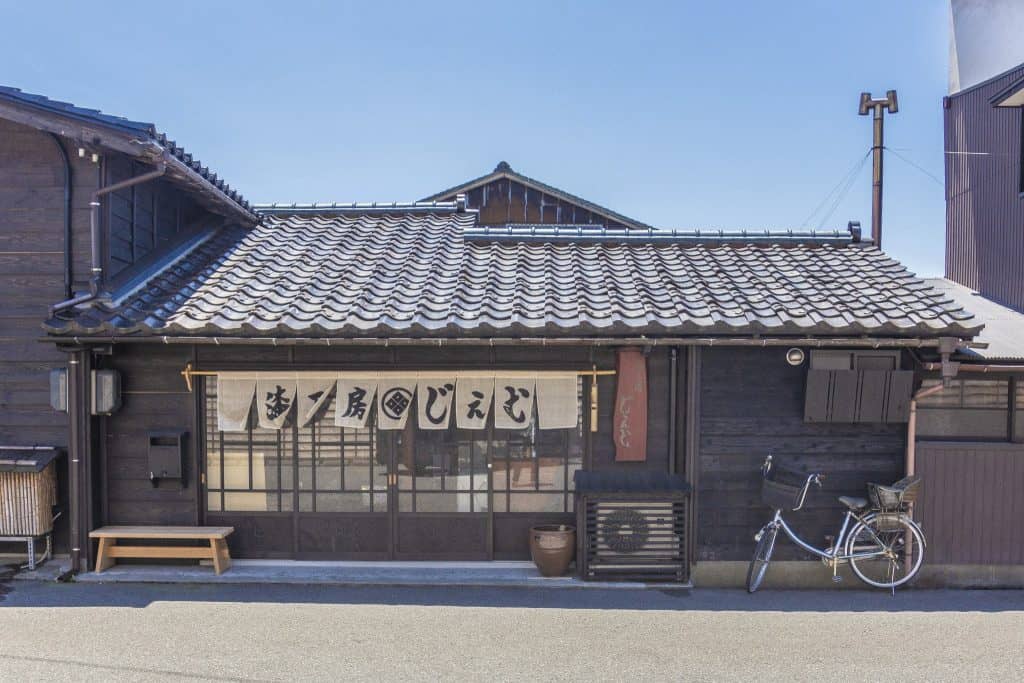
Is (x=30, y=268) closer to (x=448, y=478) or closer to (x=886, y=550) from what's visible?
(x=448, y=478)

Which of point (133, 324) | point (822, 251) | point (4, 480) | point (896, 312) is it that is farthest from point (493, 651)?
point (822, 251)

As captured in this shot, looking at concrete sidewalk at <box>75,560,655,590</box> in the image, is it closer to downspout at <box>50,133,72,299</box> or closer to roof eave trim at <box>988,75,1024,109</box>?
downspout at <box>50,133,72,299</box>

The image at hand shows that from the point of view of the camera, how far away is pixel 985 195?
11609 mm

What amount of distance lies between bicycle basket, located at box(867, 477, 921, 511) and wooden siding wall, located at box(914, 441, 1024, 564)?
1.82 ft

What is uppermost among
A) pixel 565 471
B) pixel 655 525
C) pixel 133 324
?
pixel 133 324

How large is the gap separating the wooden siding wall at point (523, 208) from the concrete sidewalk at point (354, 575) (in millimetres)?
11397

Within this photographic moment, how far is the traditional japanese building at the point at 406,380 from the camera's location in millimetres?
7023

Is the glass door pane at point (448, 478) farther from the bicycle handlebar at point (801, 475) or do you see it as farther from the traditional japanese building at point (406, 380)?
the bicycle handlebar at point (801, 475)

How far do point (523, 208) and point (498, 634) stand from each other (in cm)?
1306

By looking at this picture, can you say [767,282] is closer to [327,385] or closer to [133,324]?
[327,385]

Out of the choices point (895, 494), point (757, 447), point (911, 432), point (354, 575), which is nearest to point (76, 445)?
point (354, 575)

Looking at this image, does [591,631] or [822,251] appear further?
[822,251]

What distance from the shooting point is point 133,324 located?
272 inches

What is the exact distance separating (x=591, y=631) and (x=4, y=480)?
714cm
